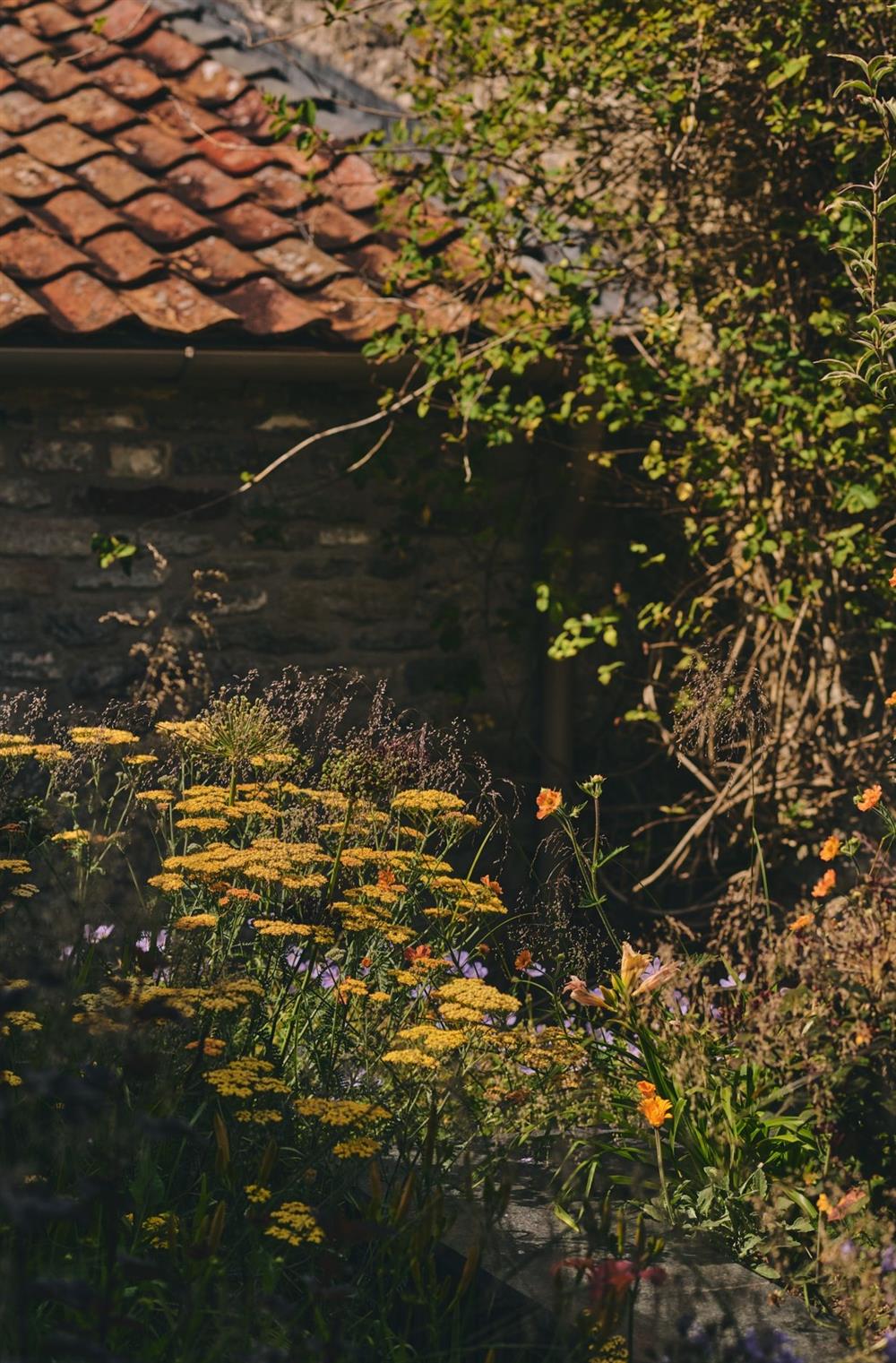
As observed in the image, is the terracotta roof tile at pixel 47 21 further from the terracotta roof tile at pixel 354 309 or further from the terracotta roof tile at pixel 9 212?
the terracotta roof tile at pixel 354 309

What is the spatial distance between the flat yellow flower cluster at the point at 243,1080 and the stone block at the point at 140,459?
276 centimetres

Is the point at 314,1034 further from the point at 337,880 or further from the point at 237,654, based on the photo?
the point at 237,654

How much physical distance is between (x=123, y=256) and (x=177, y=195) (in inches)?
21.6

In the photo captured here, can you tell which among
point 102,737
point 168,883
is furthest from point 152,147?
point 168,883

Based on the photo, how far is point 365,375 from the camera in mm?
4812

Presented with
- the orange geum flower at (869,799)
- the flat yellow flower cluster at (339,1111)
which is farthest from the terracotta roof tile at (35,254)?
the flat yellow flower cluster at (339,1111)

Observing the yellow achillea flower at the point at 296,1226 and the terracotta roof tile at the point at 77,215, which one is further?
the terracotta roof tile at the point at 77,215

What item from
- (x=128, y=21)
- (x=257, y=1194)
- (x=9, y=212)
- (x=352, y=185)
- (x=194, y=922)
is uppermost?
(x=128, y=21)

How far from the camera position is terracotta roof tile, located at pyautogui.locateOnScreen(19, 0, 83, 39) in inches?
228

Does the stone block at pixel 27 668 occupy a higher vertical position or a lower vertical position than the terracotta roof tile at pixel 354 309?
lower

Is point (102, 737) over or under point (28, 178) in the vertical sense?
under

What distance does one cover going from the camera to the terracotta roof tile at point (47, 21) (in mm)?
5789

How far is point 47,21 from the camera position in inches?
230

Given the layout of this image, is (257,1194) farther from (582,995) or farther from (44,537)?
(44,537)
